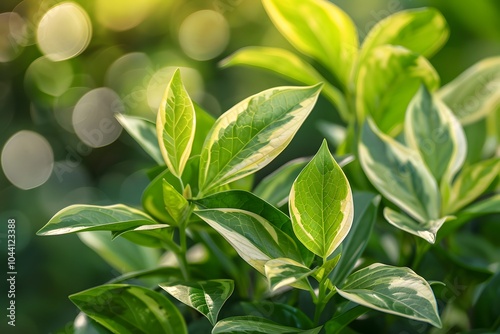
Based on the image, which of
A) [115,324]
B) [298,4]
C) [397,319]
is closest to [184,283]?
[115,324]

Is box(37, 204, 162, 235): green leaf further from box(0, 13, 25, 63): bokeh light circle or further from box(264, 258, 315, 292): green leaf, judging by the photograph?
box(0, 13, 25, 63): bokeh light circle

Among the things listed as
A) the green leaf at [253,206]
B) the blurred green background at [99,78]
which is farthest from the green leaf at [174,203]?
the blurred green background at [99,78]

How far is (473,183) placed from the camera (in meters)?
0.52

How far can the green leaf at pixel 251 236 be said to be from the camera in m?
0.38

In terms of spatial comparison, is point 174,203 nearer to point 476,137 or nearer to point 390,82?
point 390,82

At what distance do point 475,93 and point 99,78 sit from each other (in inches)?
33.2

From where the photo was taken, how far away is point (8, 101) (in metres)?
1.21

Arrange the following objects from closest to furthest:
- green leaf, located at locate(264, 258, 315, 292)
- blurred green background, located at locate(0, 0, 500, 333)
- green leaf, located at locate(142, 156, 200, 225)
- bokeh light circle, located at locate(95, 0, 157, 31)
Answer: green leaf, located at locate(264, 258, 315, 292) → green leaf, located at locate(142, 156, 200, 225) → blurred green background, located at locate(0, 0, 500, 333) → bokeh light circle, located at locate(95, 0, 157, 31)

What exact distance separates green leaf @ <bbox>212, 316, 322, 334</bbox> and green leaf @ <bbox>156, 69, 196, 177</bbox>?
10 cm

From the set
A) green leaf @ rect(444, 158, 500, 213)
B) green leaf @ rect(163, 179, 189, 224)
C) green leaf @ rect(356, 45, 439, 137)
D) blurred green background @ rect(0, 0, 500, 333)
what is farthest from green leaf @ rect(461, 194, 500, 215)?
blurred green background @ rect(0, 0, 500, 333)

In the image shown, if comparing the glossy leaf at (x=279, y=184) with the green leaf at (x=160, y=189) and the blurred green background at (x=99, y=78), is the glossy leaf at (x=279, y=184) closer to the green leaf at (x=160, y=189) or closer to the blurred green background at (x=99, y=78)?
the green leaf at (x=160, y=189)

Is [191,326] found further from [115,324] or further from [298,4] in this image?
[298,4]

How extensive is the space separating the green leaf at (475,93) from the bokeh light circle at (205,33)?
0.74 meters

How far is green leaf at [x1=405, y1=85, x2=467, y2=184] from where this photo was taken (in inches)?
21.0
